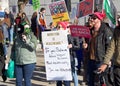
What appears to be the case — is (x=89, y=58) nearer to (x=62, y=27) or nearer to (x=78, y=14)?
(x=62, y=27)

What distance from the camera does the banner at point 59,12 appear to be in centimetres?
1070

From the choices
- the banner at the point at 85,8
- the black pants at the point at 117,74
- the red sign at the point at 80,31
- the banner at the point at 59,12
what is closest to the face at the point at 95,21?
the red sign at the point at 80,31

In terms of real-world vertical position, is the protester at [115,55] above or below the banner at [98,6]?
below

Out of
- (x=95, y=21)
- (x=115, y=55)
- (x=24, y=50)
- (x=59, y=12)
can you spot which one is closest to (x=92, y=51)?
(x=95, y=21)

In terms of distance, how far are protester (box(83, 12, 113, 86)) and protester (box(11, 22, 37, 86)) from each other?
3.98ft

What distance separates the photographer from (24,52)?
8.29 m

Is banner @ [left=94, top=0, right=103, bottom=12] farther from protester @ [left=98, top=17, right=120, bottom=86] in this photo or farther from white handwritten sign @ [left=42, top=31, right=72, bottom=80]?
protester @ [left=98, top=17, right=120, bottom=86]

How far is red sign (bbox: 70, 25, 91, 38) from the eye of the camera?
7770 mm

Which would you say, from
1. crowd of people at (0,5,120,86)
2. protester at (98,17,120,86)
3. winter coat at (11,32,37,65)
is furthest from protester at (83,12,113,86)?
winter coat at (11,32,37,65)

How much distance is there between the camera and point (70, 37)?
857 centimetres

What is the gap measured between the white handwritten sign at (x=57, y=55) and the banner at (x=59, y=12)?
6.33ft

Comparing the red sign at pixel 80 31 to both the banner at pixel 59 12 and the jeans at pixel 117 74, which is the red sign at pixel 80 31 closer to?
the jeans at pixel 117 74

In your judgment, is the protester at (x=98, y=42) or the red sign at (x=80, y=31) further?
the red sign at (x=80, y=31)

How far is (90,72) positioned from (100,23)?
34.4 inches
